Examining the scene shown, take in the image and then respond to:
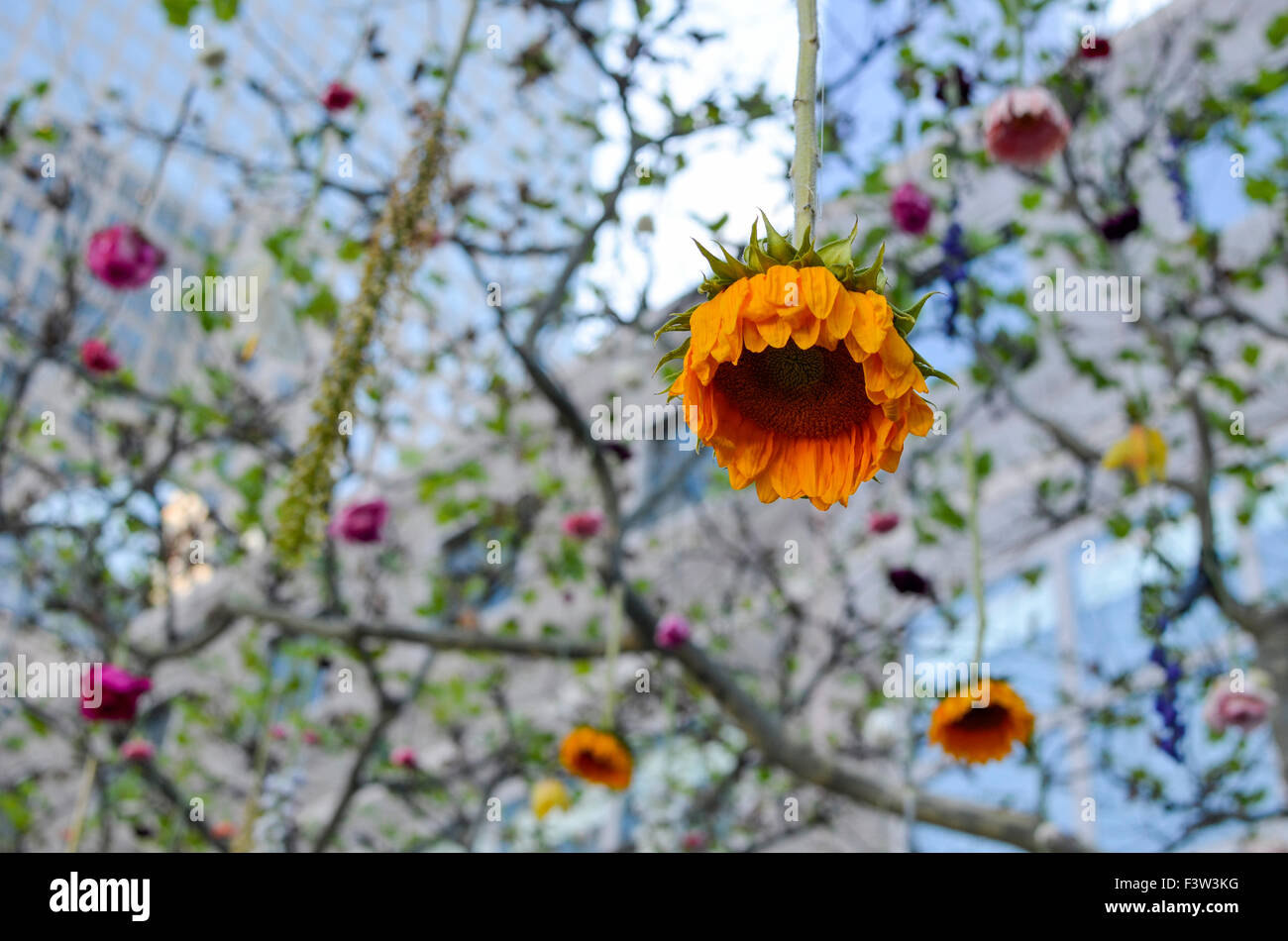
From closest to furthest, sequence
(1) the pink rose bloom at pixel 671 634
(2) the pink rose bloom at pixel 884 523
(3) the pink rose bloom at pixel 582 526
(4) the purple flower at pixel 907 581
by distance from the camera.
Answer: (4) the purple flower at pixel 907 581 < (1) the pink rose bloom at pixel 671 634 < (2) the pink rose bloom at pixel 884 523 < (3) the pink rose bloom at pixel 582 526

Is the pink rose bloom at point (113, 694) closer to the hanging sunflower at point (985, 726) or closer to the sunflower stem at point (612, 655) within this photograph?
the sunflower stem at point (612, 655)

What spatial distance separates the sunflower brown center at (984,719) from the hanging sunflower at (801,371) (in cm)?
143

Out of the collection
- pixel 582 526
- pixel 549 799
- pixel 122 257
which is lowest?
pixel 549 799

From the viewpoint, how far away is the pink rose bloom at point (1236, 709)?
14.3 feet

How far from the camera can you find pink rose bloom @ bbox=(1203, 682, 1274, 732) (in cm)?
436

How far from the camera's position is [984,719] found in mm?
2295

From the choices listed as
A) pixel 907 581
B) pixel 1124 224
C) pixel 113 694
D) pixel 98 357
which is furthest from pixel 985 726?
pixel 98 357

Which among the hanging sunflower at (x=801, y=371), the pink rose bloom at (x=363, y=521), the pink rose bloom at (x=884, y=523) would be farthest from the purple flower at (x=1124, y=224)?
the hanging sunflower at (x=801, y=371)

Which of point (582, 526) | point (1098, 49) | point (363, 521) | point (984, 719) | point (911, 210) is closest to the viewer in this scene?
point (984, 719)

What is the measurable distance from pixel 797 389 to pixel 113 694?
9.52 ft

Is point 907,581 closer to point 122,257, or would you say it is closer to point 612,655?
point 612,655
